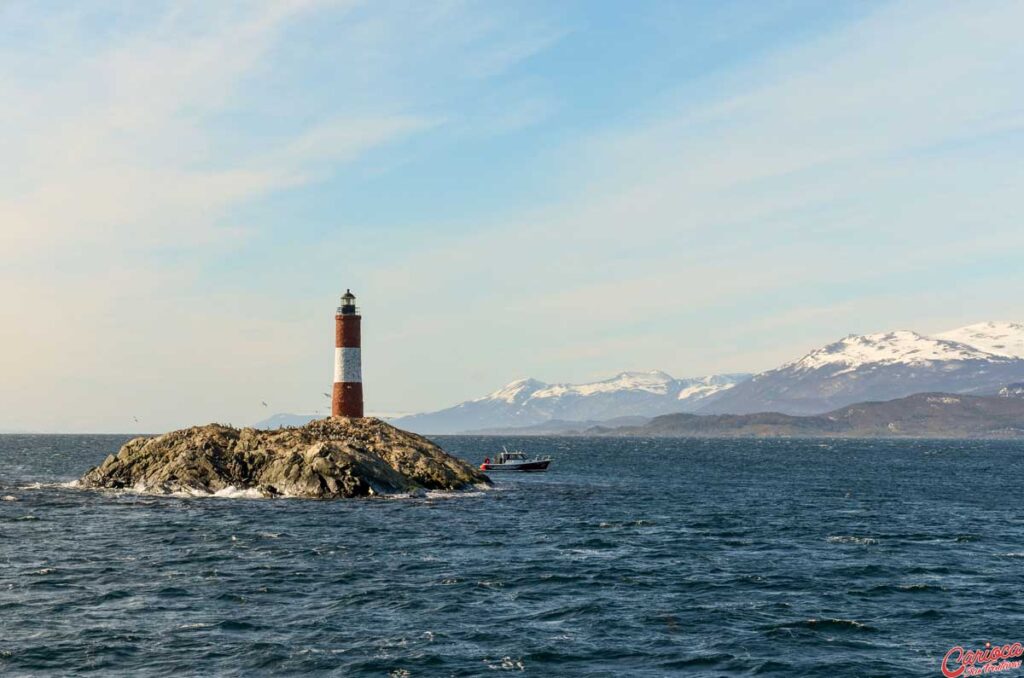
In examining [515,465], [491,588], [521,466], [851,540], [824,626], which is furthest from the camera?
[521,466]

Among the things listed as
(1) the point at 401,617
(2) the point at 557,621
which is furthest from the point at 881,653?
(1) the point at 401,617

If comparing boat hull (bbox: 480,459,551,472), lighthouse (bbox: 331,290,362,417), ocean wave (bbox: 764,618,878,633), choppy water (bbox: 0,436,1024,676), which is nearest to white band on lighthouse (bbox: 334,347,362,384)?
lighthouse (bbox: 331,290,362,417)

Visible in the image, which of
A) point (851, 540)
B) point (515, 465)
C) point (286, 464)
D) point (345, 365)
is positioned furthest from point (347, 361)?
point (851, 540)

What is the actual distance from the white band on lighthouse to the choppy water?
73.5ft

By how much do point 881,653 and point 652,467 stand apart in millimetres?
111723

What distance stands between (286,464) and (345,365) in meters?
16.3

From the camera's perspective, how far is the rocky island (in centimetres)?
7406

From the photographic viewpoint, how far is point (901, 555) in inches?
1912

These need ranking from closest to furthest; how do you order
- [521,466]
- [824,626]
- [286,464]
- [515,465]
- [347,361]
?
[824,626] < [286,464] < [347,361] < [515,465] < [521,466]

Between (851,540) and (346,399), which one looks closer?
(851,540)

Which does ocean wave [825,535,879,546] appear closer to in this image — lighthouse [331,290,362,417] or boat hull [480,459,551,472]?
lighthouse [331,290,362,417]

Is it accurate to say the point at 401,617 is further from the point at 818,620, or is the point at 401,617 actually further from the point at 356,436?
the point at 356,436

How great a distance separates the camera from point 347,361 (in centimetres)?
9006

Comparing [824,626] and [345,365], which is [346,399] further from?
[824,626]
